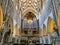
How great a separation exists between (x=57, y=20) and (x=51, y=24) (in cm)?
574

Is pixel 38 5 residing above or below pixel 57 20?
above

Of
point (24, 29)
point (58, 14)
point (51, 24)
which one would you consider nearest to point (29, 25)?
point (24, 29)

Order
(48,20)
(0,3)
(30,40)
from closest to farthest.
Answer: (0,3) < (48,20) < (30,40)

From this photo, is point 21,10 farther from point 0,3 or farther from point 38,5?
point 0,3

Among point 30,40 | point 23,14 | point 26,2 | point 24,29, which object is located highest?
point 26,2

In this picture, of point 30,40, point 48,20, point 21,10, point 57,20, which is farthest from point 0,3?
point 21,10

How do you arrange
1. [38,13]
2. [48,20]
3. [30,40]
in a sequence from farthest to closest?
[38,13] < [30,40] < [48,20]

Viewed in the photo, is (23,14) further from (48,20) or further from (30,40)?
(48,20)

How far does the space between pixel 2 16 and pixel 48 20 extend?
823cm

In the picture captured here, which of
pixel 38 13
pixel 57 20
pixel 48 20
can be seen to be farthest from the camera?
pixel 38 13

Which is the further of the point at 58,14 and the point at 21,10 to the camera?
the point at 21,10

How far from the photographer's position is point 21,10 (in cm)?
3241

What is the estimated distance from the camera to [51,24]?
73.3 ft

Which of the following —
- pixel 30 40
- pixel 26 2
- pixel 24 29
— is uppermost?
pixel 26 2
